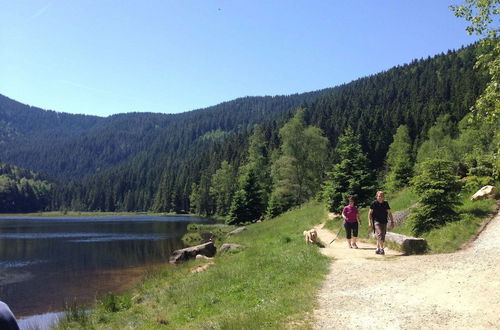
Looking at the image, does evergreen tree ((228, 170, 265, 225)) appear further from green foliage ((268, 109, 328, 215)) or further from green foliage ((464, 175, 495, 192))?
green foliage ((464, 175, 495, 192))

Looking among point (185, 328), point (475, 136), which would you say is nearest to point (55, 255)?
point (185, 328)

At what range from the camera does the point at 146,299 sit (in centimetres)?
1847

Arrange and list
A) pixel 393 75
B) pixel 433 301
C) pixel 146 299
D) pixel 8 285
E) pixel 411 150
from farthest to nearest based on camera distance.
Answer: pixel 393 75 < pixel 411 150 < pixel 8 285 < pixel 146 299 < pixel 433 301

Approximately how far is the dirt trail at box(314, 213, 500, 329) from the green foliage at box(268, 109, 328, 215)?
4578 centimetres

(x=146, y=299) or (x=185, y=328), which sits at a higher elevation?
(x=185, y=328)

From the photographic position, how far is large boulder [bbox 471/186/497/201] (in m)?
20.6

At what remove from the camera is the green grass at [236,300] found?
9.85 metres

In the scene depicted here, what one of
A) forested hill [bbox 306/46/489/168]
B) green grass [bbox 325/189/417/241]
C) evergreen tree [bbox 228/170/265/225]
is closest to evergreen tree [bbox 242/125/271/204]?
evergreen tree [bbox 228/170/265/225]

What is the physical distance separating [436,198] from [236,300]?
11957 mm

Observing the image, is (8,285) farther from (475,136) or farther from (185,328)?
(475,136)

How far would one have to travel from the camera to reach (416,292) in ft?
35.3

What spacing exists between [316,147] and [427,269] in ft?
175

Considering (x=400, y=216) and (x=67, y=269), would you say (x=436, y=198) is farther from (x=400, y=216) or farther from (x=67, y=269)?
(x=67, y=269)

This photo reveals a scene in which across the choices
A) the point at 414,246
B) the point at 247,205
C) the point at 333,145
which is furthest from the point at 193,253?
the point at 333,145
